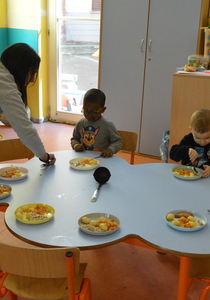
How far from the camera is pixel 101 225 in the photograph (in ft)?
3.98

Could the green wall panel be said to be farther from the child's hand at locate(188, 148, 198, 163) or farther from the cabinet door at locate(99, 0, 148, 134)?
the child's hand at locate(188, 148, 198, 163)

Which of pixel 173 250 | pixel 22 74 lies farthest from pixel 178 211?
pixel 22 74

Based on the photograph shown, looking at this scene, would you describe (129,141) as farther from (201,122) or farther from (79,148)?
(201,122)

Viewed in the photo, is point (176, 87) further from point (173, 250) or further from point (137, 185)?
point (173, 250)

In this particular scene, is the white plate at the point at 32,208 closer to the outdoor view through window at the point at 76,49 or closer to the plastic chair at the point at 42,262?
the plastic chair at the point at 42,262

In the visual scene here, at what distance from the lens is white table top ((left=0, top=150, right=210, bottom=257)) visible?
3.81 ft

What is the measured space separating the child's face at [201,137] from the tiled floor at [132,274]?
0.73 meters

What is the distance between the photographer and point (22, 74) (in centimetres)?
171

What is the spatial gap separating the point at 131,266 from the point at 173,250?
962 mm

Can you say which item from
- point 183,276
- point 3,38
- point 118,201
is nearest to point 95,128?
point 118,201

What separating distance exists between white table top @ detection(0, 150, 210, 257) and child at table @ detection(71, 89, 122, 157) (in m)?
A: 0.31

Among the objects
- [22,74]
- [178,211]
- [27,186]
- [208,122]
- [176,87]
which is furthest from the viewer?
[176,87]

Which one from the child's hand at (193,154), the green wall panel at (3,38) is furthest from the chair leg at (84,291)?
the green wall panel at (3,38)

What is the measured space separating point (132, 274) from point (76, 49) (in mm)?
3705
